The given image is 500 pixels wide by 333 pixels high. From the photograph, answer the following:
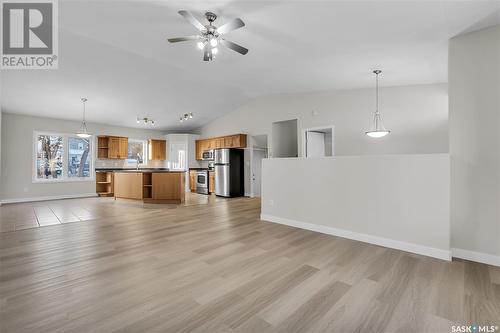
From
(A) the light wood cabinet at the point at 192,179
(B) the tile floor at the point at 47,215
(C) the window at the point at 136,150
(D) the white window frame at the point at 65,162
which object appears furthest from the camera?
(A) the light wood cabinet at the point at 192,179

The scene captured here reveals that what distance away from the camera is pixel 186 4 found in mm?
2590

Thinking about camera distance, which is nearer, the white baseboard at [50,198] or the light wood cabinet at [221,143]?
the white baseboard at [50,198]

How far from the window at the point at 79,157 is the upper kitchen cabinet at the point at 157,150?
2.19m

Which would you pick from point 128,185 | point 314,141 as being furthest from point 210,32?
point 128,185

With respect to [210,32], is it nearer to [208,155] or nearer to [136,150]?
[208,155]

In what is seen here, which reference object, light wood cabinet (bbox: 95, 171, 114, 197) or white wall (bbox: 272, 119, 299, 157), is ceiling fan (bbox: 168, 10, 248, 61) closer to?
white wall (bbox: 272, 119, 299, 157)

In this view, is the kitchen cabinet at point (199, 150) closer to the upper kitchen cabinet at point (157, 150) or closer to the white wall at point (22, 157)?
the upper kitchen cabinet at point (157, 150)

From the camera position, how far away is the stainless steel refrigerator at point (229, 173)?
317 inches

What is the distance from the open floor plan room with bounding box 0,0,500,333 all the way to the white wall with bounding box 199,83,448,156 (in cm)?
4

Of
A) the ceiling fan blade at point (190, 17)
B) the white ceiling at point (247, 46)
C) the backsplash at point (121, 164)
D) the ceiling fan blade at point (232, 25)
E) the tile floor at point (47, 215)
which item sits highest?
the white ceiling at point (247, 46)

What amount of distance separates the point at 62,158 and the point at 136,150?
2.44 m

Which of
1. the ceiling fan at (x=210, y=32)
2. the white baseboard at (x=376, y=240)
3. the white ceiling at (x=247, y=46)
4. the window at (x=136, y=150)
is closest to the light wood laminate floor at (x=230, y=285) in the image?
the white baseboard at (x=376, y=240)

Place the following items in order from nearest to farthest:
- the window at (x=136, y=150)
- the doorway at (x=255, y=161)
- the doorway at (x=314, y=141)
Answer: the doorway at (x=314, y=141) < the doorway at (x=255, y=161) < the window at (x=136, y=150)

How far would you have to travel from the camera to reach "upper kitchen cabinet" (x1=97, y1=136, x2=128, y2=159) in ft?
27.6
